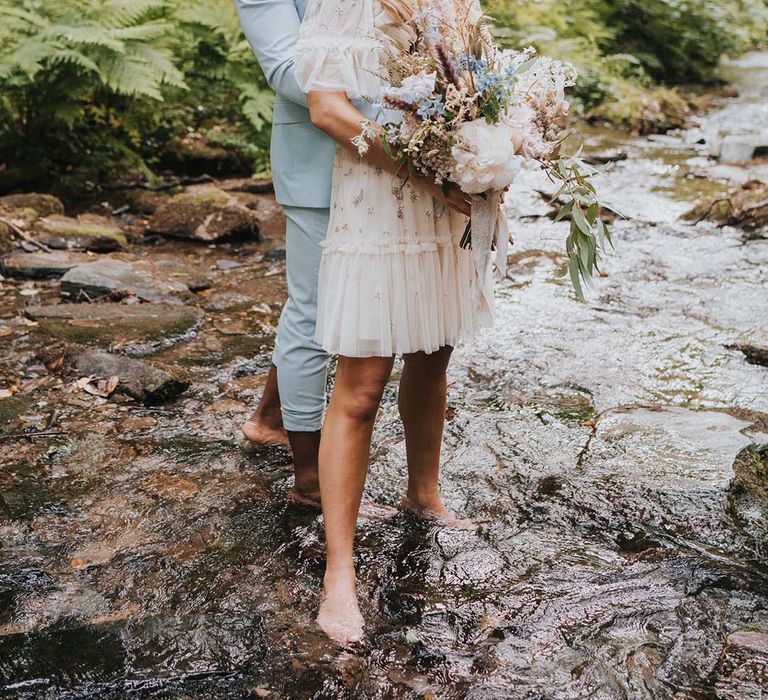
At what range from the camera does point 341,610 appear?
2309 mm

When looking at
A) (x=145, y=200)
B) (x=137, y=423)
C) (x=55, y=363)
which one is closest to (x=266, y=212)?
(x=145, y=200)

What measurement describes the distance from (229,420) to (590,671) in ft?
6.34

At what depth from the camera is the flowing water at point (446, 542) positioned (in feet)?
6.98

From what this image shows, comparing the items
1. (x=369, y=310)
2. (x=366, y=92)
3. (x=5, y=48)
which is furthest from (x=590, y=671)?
(x=5, y=48)

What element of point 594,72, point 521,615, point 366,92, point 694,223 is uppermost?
point 594,72

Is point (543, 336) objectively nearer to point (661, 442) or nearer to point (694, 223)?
point (661, 442)

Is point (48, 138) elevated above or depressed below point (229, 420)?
above

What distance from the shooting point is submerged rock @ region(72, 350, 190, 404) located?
375 cm

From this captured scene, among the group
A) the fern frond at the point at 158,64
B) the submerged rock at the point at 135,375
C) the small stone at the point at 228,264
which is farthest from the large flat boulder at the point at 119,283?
the fern frond at the point at 158,64

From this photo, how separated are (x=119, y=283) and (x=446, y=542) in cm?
322

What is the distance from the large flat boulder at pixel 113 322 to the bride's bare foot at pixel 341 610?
2397 millimetres

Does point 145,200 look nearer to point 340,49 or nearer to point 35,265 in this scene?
point 35,265

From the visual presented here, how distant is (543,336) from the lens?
4734mm

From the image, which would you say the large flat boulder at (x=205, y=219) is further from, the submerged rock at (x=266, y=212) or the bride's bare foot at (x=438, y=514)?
the bride's bare foot at (x=438, y=514)
